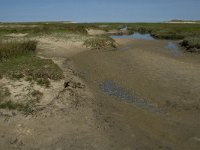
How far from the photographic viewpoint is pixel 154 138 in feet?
37.4

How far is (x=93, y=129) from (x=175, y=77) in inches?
406

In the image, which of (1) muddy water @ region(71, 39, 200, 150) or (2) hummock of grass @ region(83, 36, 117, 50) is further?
(2) hummock of grass @ region(83, 36, 117, 50)

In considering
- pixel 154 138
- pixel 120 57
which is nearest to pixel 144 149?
pixel 154 138

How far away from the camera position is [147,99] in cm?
1652

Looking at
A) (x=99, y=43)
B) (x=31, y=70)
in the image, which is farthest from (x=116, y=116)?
(x=99, y=43)

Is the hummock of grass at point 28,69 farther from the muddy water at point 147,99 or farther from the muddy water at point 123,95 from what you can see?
the muddy water at point 123,95

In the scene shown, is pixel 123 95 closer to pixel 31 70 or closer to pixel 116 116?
pixel 116 116

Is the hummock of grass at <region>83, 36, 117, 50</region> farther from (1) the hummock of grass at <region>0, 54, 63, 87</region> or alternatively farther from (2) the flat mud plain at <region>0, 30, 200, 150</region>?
(1) the hummock of grass at <region>0, 54, 63, 87</region>

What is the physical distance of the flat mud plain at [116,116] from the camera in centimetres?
1095

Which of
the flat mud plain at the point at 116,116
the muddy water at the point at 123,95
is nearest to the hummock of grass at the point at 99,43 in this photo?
the flat mud plain at the point at 116,116

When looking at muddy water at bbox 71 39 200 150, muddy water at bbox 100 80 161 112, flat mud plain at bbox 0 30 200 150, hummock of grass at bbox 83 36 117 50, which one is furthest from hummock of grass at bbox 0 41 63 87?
hummock of grass at bbox 83 36 117 50

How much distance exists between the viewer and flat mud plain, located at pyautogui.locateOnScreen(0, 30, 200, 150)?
10.9m

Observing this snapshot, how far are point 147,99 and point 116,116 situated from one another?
11.2ft

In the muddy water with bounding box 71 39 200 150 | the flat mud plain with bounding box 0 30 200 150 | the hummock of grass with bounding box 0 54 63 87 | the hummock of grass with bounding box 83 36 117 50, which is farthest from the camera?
the hummock of grass with bounding box 83 36 117 50
